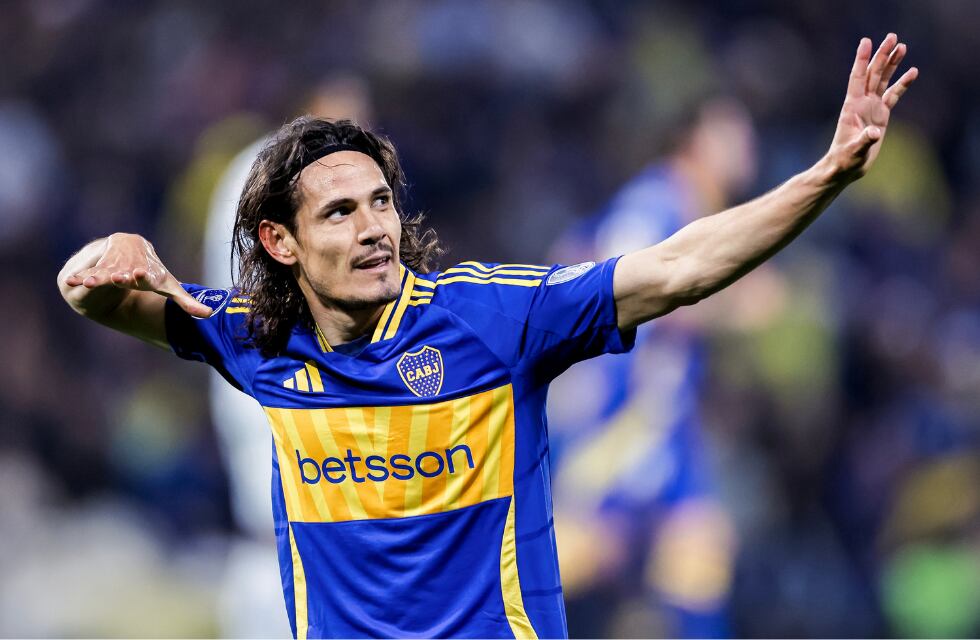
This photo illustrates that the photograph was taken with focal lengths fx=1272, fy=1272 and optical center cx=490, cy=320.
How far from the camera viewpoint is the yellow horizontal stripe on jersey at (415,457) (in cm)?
283

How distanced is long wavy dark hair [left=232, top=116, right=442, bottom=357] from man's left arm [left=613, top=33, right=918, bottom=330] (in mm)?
857

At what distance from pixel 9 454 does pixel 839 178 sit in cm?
590

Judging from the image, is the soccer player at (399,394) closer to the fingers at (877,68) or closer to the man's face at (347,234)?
the man's face at (347,234)

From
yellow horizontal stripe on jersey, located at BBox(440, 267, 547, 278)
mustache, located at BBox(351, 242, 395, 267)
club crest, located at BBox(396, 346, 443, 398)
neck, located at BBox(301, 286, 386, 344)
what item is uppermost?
mustache, located at BBox(351, 242, 395, 267)

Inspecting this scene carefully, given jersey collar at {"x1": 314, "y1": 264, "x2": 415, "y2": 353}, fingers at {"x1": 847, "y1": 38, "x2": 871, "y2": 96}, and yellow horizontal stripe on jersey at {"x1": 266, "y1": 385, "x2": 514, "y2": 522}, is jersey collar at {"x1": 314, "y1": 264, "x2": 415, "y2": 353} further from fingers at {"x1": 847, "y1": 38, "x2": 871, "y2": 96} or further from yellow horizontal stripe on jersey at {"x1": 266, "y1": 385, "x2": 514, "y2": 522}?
fingers at {"x1": 847, "y1": 38, "x2": 871, "y2": 96}

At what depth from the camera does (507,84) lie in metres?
7.89

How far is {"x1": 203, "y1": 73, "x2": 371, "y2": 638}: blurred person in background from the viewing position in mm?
5621

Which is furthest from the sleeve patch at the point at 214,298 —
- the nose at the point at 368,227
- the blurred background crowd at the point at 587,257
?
the blurred background crowd at the point at 587,257

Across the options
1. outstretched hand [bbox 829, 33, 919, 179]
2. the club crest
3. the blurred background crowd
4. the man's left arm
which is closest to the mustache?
the club crest

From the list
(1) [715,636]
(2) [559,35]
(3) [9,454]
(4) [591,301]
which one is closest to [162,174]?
(3) [9,454]

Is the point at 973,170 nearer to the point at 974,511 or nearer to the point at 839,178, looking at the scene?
the point at 974,511

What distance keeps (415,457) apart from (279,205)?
2.43 feet

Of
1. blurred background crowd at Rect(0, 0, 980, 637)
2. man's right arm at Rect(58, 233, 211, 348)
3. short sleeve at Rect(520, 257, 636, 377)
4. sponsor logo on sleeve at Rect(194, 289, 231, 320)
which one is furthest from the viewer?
blurred background crowd at Rect(0, 0, 980, 637)

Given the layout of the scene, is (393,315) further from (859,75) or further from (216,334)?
(859,75)
